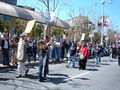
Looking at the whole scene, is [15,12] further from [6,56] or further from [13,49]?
[6,56]

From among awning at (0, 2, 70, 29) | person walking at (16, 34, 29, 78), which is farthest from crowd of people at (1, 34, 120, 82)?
awning at (0, 2, 70, 29)

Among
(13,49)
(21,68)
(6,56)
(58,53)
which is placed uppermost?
(13,49)

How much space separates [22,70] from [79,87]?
2.98 m

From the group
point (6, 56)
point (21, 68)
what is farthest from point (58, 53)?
point (21, 68)

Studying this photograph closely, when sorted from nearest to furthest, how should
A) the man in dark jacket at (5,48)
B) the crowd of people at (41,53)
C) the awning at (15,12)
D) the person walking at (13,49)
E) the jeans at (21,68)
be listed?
1. the crowd of people at (41,53)
2. the jeans at (21,68)
3. the man in dark jacket at (5,48)
4. the person walking at (13,49)
5. the awning at (15,12)

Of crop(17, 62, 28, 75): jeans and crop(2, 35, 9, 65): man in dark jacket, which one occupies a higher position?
crop(2, 35, 9, 65): man in dark jacket

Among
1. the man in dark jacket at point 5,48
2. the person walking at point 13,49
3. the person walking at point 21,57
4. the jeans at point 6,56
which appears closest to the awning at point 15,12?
the person walking at point 13,49

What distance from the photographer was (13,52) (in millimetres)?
16109

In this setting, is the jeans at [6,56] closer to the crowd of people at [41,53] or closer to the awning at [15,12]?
the crowd of people at [41,53]

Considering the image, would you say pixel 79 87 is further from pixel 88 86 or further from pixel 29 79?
pixel 29 79

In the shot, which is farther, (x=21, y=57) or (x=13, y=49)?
(x=13, y=49)

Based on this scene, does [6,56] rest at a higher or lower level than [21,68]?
higher

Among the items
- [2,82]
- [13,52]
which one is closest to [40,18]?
[13,52]

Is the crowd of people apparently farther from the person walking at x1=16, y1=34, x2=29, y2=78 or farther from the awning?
the awning
